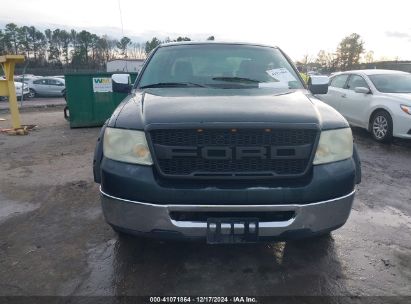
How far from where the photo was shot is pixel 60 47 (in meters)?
74.5

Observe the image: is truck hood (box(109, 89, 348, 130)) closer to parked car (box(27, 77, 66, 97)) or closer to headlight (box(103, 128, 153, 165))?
headlight (box(103, 128, 153, 165))

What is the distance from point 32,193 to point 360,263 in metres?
3.96

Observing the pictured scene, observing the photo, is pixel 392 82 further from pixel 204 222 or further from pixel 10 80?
pixel 10 80

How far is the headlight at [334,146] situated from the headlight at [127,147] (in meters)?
1.17

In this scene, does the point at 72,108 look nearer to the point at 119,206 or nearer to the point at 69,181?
the point at 69,181

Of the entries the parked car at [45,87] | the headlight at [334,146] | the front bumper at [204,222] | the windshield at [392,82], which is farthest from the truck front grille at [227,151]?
the parked car at [45,87]

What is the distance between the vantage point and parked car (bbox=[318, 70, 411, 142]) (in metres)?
7.27

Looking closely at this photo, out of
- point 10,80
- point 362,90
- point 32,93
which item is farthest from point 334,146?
point 32,93

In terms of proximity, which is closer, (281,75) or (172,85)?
(172,85)

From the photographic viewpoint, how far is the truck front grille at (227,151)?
2383 millimetres

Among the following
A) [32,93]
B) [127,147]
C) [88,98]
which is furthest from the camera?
[32,93]

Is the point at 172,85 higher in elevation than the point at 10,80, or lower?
higher

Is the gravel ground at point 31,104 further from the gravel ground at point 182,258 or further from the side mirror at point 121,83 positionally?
the side mirror at point 121,83

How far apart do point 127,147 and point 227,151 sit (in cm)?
69
